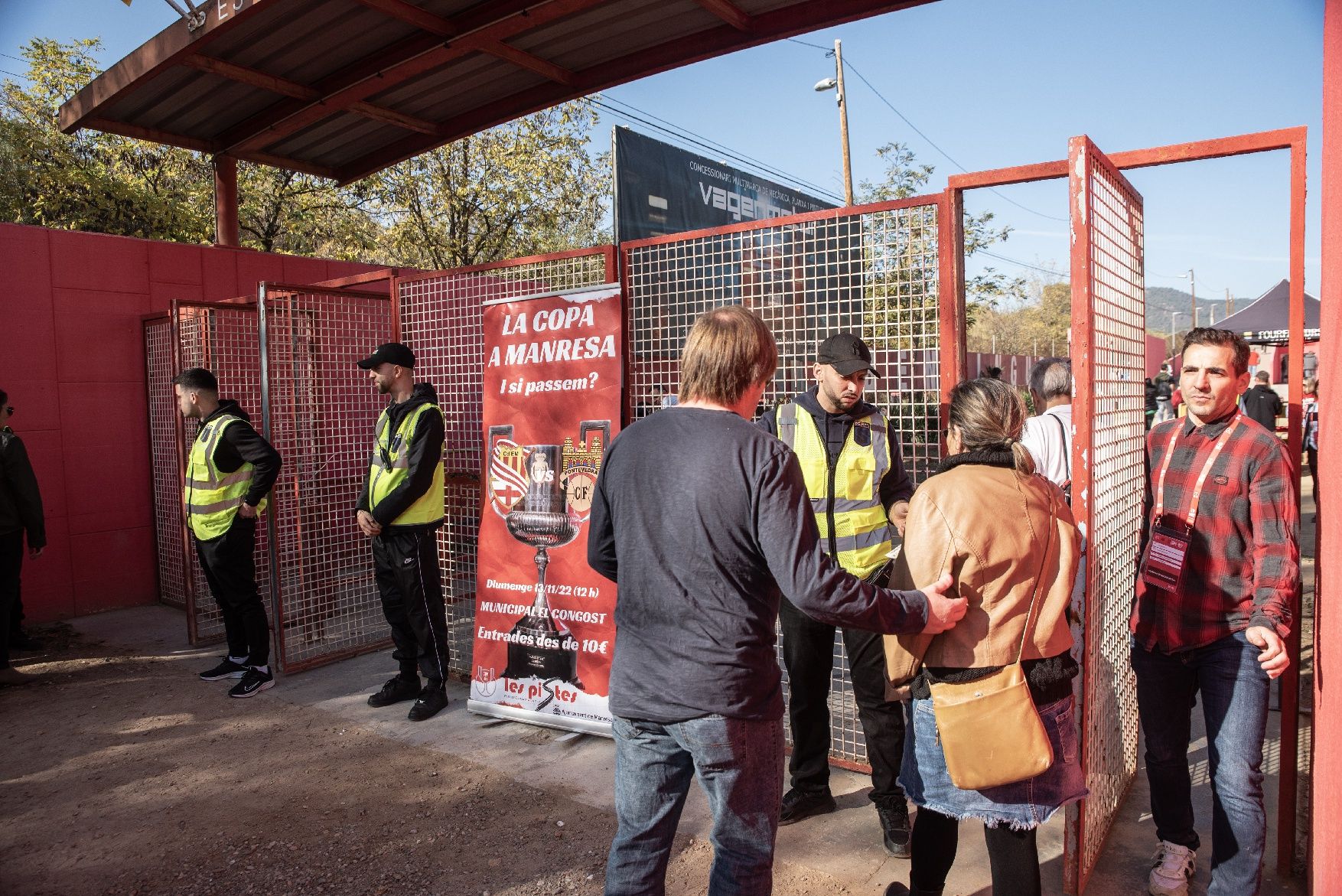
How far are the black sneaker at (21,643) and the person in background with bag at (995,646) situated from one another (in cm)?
670

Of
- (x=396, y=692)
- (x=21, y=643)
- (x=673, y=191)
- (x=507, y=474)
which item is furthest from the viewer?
(x=673, y=191)

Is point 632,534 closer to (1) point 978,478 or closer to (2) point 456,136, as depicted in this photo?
(1) point 978,478

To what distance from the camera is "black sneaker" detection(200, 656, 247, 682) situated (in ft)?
17.9

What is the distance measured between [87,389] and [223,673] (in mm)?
3385

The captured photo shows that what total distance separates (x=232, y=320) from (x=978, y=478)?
697cm

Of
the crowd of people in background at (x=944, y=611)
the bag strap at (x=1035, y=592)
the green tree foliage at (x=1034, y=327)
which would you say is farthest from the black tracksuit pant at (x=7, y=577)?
the green tree foliage at (x=1034, y=327)

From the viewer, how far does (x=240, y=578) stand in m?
5.27

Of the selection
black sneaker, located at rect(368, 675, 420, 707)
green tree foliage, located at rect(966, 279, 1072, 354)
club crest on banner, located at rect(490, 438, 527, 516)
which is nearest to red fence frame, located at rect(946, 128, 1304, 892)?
club crest on banner, located at rect(490, 438, 527, 516)

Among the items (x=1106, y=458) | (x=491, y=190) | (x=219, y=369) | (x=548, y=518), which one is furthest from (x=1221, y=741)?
(x=491, y=190)

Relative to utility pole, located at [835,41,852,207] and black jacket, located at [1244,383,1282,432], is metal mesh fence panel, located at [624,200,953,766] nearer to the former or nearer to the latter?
black jacket, located at [1244,383,1282,432]

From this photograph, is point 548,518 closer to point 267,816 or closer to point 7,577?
point 267,816

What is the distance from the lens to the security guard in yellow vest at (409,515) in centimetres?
459

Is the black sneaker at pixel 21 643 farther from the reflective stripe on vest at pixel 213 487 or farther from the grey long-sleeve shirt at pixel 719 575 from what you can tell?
the grey long-sleeve shirt at pixel 719 575

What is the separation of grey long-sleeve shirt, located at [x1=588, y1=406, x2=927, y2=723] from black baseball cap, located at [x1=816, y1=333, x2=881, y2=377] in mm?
1188
